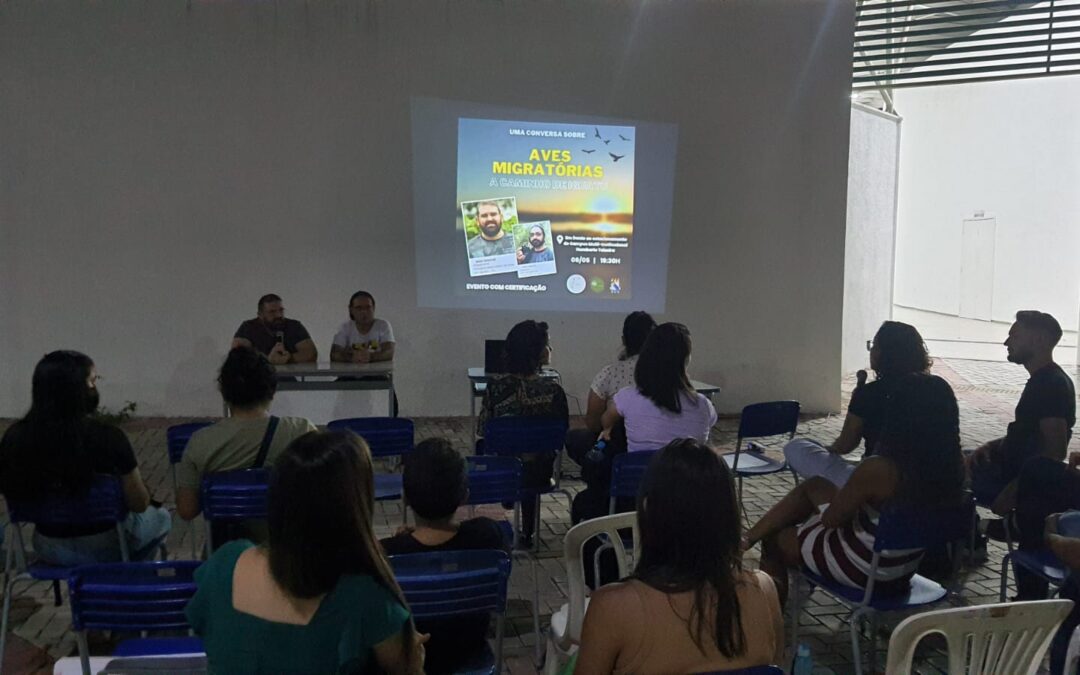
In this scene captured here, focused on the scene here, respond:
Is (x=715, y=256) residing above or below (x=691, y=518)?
above

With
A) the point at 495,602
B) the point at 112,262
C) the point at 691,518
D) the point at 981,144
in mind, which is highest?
the point at 981,144

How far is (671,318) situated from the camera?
26.3ft

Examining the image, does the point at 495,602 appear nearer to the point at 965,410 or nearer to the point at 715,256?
the point at 715,256

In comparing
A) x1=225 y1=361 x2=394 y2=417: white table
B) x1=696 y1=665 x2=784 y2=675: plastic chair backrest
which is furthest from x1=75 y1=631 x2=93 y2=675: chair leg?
x1=225 y1=361 x2=394 y2=417: white table

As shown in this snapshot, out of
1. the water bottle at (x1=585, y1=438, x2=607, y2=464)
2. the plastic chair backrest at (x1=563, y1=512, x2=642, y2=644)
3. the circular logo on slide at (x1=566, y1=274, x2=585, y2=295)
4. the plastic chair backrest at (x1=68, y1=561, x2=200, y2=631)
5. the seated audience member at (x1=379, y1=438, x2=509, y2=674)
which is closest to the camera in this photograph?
the plastic chair backrest at (x1=68, y1=561, x2=200, y2=631)

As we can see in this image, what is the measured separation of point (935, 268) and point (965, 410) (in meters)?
8.19

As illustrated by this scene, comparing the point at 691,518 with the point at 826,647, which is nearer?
the point at 691,518

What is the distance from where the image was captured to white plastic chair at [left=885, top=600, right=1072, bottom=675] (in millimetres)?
1636

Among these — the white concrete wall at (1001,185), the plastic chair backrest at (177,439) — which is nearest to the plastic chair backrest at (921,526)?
the plastic chair backrest at (177,439)

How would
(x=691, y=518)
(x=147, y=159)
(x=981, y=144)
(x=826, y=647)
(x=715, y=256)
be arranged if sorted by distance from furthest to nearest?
(x=981, y=144), (x=715, y=256), (x=147, y=159), (x=826, y=647), (x=691, y=518)

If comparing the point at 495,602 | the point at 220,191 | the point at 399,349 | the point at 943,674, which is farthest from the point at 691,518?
the point at 220,191

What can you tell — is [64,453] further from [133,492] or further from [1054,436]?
[1054,436]

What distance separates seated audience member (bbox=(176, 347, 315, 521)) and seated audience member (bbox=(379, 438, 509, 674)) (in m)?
0.88

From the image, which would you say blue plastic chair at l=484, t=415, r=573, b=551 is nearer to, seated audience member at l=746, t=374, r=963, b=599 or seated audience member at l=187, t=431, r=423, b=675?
seated audience member at l=746, t=374, r=963, b=599
